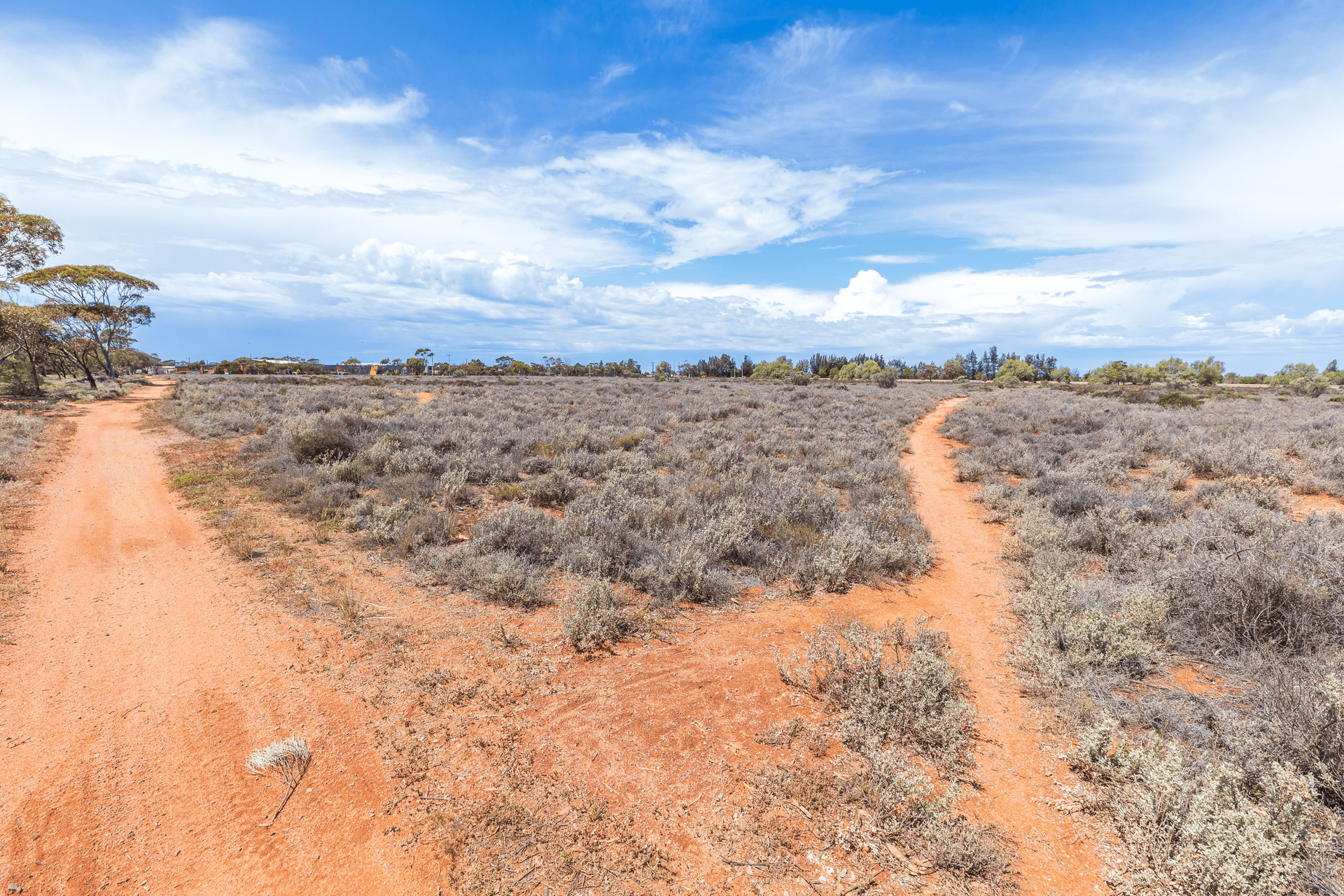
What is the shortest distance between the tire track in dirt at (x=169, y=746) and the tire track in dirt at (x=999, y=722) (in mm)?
4338

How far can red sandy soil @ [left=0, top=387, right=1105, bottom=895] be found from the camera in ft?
10.9

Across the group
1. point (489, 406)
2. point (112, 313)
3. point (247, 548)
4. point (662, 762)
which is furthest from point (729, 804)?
point (112, 313)

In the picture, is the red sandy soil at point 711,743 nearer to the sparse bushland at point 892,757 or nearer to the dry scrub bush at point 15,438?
the sparse bushland at point 892,757

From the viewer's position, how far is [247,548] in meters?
7.86

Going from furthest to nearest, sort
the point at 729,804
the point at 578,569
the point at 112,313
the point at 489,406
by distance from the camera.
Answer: the point at 112,313, the point at 489,406, the point at 578,569, the point at 729,804

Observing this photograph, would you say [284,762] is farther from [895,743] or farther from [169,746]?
[895,743]

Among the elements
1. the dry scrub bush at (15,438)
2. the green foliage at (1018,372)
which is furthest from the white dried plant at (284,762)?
the green foliage at (1018,372)

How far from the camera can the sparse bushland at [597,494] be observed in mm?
7547

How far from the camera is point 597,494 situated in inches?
400

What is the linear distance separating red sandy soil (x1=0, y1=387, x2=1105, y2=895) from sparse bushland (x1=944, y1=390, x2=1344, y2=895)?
48cm

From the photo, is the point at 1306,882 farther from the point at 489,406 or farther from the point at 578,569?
the point at 489,406

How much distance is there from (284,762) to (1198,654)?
928 centimetres

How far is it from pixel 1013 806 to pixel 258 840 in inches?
224

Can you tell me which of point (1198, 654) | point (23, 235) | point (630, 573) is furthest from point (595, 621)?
point (23, 235)
